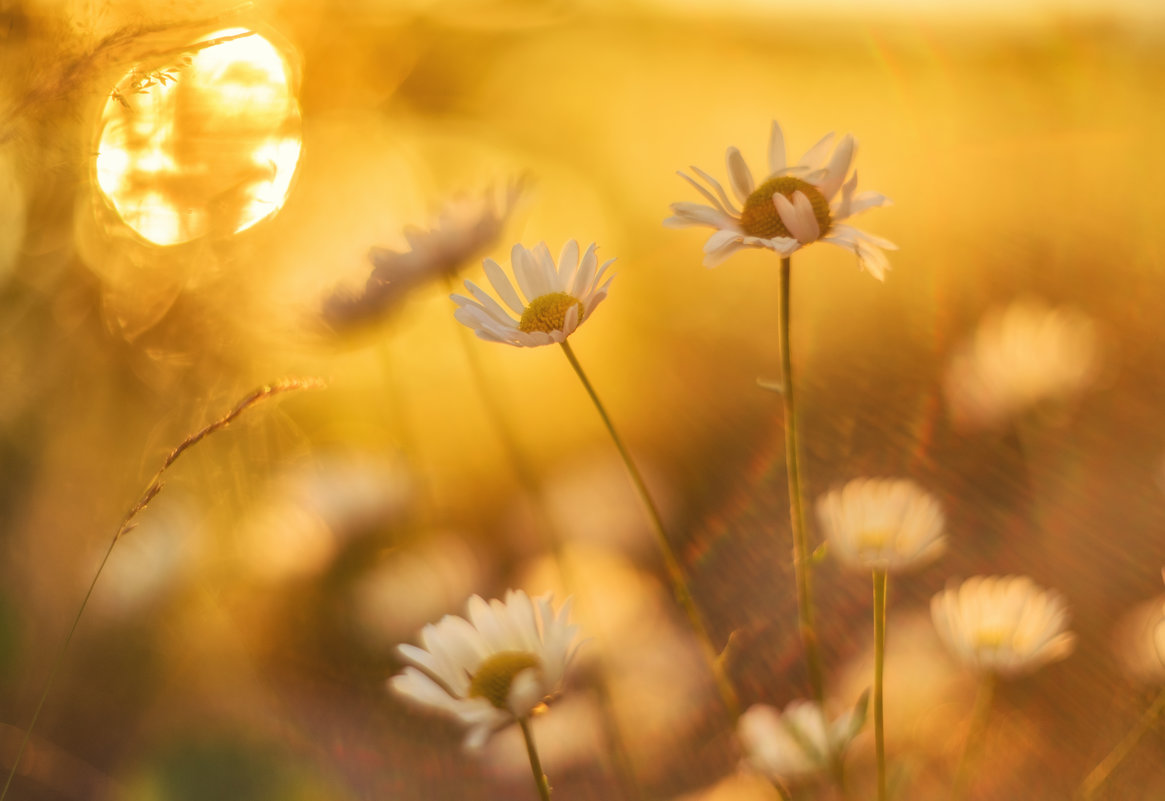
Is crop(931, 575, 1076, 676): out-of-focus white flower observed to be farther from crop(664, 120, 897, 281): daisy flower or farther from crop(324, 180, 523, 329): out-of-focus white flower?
crop(324, 180, 523, 329): out-of-focus white flower

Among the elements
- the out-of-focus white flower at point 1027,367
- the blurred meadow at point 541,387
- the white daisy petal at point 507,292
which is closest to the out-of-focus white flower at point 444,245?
the blurred meadow at point 541,387

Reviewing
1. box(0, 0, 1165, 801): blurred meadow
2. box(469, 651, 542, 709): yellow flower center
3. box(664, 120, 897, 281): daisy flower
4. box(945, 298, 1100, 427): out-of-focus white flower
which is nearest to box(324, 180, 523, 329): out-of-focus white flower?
box(0, 0, 1165, 801): blurred meadow

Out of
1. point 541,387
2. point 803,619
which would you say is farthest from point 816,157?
point 541,387

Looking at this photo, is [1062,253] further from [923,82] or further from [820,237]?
[820,237]

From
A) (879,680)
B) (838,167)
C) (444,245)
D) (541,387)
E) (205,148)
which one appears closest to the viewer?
(879,680)

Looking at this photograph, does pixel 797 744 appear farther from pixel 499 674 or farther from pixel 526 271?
pixel 526 271

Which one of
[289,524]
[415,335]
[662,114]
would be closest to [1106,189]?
[662,114]
